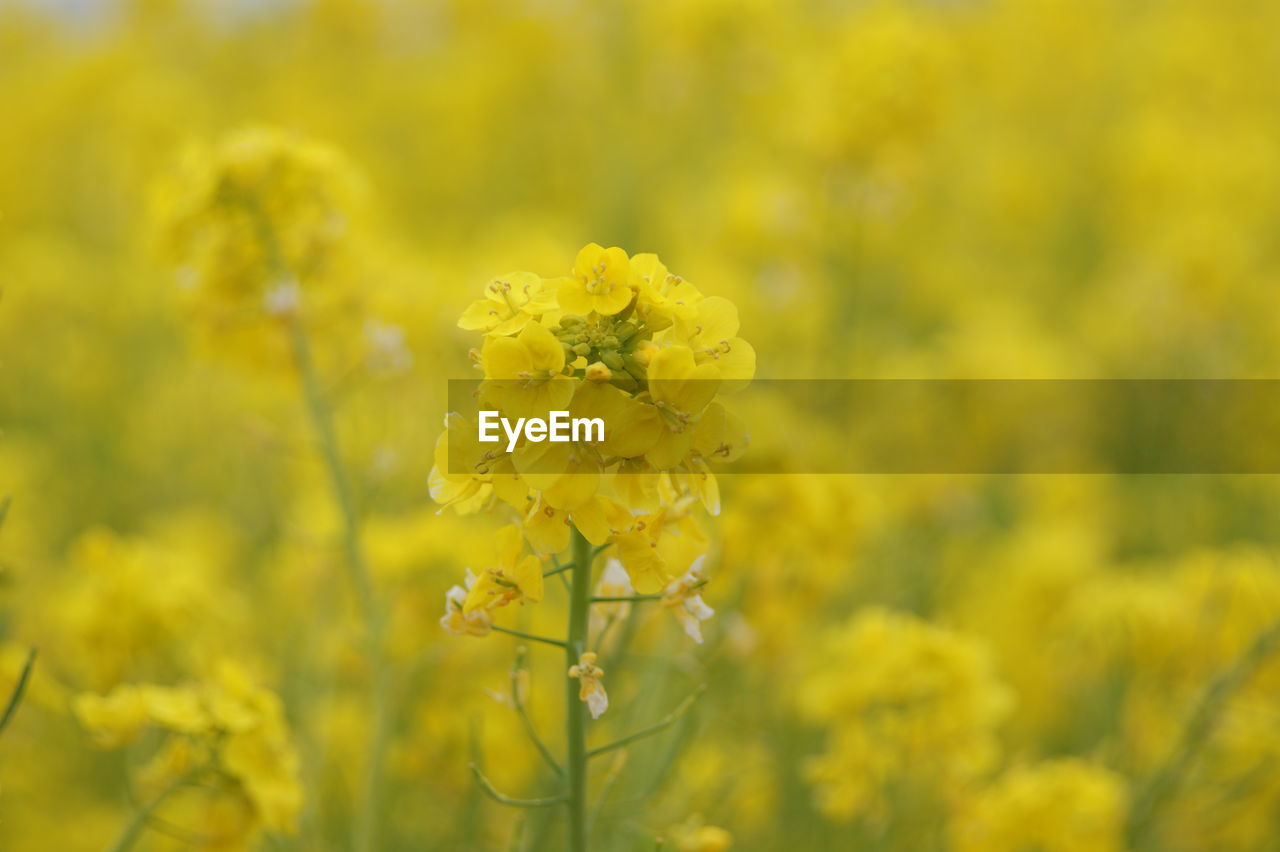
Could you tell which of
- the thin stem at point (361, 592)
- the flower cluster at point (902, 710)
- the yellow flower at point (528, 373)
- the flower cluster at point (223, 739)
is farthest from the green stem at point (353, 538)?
the yellow flower at point (528, 373)

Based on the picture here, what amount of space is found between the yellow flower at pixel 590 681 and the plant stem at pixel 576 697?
0.03 m

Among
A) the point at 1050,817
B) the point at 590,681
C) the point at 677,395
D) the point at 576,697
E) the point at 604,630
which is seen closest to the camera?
the point at 677,395

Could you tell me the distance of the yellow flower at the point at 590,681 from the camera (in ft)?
4.85

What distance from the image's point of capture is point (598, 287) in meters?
1.44

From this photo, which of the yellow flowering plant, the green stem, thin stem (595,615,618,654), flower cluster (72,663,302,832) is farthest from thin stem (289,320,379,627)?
the yellow flowering plant

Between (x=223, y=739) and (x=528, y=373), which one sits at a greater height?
(x=528, y=373)

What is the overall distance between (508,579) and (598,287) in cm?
39

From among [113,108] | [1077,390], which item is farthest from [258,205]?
[113,108]

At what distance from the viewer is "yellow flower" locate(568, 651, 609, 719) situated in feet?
4.85

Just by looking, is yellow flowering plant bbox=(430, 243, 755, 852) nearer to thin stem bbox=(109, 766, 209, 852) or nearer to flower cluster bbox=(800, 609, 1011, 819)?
thin stem bbox=(109, 766, 209, 852)

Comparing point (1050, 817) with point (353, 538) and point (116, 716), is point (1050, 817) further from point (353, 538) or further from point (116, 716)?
point (116, 716)

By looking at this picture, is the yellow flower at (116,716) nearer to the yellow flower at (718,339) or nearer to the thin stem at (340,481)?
the thin stem at (340,481)

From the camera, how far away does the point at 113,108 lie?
771 centimetres

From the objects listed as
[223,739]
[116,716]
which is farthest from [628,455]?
[116,716]
